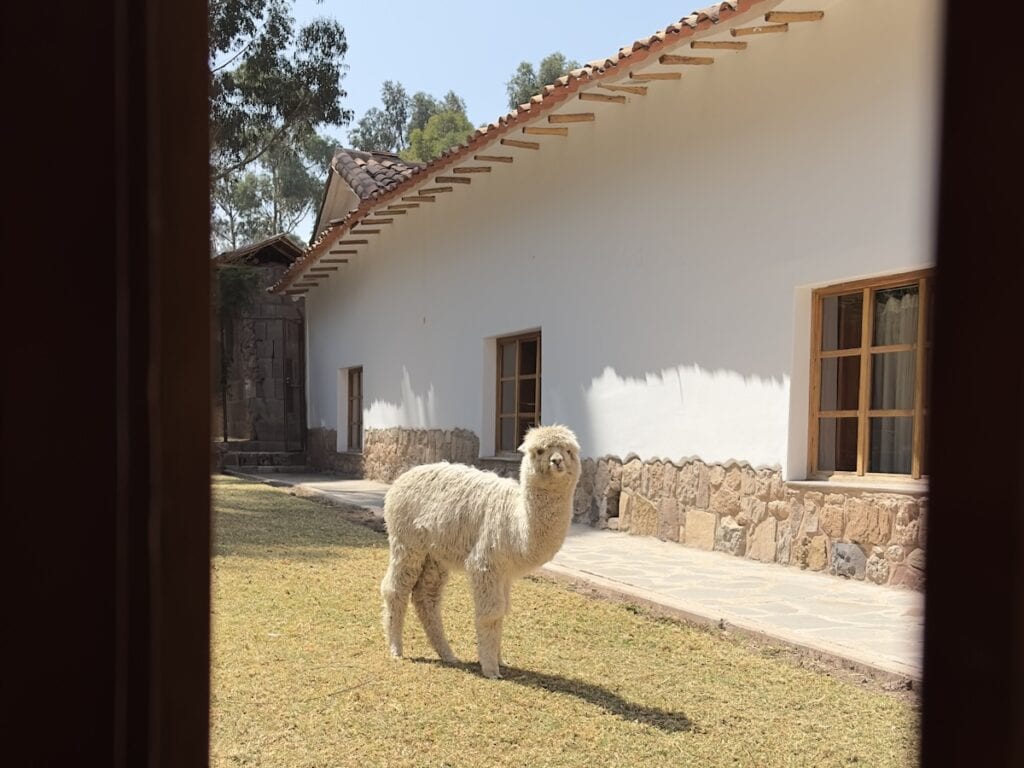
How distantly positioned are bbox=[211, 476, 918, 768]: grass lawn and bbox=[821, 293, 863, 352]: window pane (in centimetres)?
247

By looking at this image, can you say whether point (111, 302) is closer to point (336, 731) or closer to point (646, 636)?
point (336, 731)

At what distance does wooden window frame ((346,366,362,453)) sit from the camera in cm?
1515

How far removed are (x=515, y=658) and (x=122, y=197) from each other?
392cm

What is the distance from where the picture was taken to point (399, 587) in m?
4.23

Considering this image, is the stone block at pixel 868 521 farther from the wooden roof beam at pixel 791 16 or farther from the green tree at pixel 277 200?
the green tree at pixel 277 200

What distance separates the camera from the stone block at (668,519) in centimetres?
730

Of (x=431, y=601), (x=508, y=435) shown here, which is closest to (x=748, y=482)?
(x=431, y=601)

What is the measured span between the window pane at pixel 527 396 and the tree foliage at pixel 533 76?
102 feet

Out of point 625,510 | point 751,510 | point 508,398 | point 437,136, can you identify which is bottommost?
point 625,510

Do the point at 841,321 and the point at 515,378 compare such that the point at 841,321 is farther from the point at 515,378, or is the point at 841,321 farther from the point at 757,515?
the point at 515,378

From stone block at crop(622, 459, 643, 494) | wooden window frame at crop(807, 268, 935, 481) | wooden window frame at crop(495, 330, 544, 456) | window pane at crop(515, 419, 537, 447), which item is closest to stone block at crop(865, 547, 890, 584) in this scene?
wooden window frame at crop(807, 268, 935, 481)

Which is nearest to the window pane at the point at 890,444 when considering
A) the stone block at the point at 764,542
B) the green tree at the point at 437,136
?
the stone block at the point at 764,542

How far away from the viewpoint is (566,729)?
3367mm

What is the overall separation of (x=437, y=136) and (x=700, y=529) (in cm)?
2932
